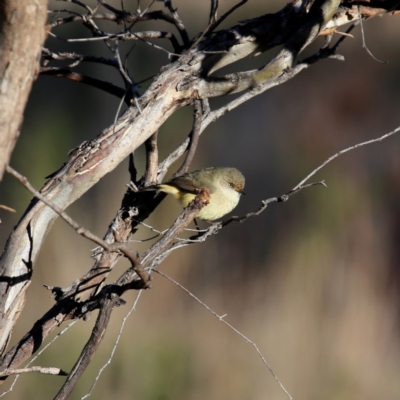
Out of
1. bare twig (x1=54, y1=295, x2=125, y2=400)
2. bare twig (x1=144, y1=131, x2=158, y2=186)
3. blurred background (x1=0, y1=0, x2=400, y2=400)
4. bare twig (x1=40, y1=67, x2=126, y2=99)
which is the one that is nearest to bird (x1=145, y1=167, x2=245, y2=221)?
bare twig (x1=144, y1=131, x2=158, y2=186)

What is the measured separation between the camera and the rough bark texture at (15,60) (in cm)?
121

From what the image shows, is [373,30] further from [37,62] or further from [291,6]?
[37,62]

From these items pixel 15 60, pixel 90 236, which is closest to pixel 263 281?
pixel 90 236

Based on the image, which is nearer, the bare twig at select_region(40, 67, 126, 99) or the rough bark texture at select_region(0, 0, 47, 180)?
the rough bark texture at select_region(0, 0, 47, 180)

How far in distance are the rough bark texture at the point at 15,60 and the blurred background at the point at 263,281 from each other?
3.22 m

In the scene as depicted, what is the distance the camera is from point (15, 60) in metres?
1.23

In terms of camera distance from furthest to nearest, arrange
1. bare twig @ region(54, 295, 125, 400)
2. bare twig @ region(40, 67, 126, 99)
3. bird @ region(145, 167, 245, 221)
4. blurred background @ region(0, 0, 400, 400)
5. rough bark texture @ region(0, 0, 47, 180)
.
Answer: blurred background @ region(0, 0, 400, 400) → bird @ region(145, 167, 245, 221) → bare twig @ region(40, 67, 126, 99) → bare twig @ region(54, 295, 125, 400) → rough bark texture @ region(0, 0, 47, 180)

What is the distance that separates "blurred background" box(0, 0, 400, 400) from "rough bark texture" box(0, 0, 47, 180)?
3.22 meters

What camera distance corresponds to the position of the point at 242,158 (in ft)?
16.8

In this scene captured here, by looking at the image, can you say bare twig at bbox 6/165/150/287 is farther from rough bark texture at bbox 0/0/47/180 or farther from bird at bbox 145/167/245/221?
bird at bbox 145/167/245/221

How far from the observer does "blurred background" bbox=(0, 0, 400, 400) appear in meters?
4.61

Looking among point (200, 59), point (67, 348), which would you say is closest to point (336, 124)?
point (67, 348)

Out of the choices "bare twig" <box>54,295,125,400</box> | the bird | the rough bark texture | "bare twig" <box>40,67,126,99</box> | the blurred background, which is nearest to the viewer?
the rough bark texture

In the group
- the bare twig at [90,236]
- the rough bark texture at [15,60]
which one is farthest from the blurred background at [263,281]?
the rough bark texture at [15,60]
